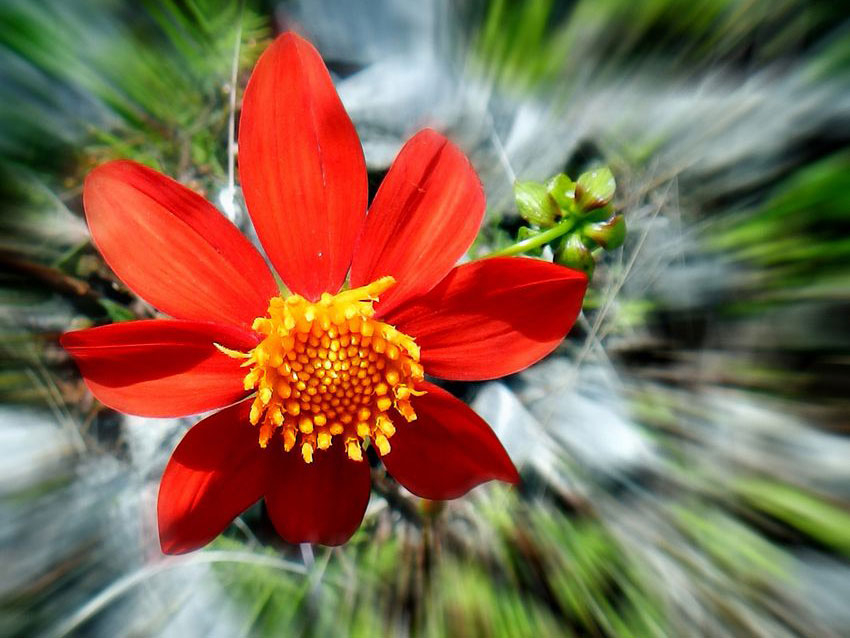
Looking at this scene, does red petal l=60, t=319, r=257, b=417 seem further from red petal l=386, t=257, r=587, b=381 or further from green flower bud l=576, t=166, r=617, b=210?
green flower bud l=576, t=166, r=617, b=210

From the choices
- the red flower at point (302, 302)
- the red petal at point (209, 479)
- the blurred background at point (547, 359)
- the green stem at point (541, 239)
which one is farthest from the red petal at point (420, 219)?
the blurred background at point (547, 359)

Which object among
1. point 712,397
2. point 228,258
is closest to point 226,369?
point 228,258

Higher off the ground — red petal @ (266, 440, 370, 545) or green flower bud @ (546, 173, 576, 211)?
green flower bud @ (546, 173, 576, 211)

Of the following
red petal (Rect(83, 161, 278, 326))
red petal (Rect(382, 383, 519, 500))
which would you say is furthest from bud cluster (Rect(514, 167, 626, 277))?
red petal (Rect(83, 161, 278, 326))

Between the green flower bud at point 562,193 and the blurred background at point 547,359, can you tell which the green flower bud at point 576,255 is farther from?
the blurred background at point 547,359

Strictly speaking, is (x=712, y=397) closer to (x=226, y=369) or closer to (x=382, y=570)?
(x=382, y=570)

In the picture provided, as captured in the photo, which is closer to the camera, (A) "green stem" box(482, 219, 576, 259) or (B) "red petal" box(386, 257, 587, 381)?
(B) "red petal" box(386, 257, 587, 381)
